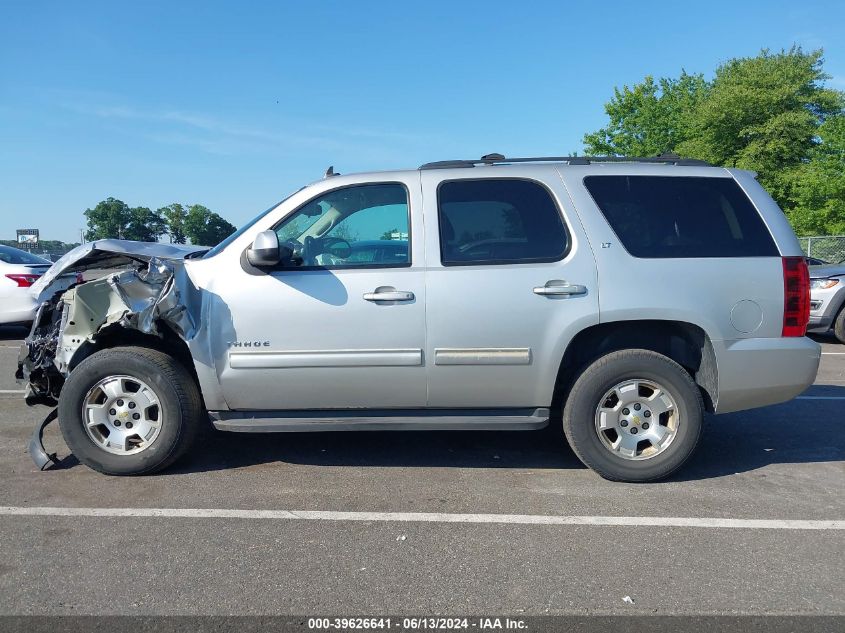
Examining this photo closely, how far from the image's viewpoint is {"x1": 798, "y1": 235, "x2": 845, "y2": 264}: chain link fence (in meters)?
22.6

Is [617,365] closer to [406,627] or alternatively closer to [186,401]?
[406,627]

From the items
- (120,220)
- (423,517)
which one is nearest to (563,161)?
(423,517)

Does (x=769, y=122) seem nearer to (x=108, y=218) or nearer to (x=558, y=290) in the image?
(x=108, y=218)

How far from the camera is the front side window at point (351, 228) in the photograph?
176 inches

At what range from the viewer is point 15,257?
10.8 m

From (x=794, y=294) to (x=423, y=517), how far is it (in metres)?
2.68

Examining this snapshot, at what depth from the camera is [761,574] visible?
3252mm

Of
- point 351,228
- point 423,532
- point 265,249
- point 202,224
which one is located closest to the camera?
point 423,532

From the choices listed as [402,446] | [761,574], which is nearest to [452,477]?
[402,446]

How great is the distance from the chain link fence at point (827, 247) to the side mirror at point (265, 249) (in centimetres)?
2279

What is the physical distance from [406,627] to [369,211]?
103 inches

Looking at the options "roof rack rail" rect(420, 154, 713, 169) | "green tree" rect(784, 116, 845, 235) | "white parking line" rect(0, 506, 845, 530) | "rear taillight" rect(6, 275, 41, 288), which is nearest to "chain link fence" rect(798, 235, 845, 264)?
"green tree" rect(784, 116, 845, 235)

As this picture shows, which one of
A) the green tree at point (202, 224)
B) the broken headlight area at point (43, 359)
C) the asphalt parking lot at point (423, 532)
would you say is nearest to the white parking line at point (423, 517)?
the asphalt parking lot at point (423, 532)

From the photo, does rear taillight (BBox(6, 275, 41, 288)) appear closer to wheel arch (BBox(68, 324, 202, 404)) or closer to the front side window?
wheel arch (BBox(68, 324, 202, 404))
